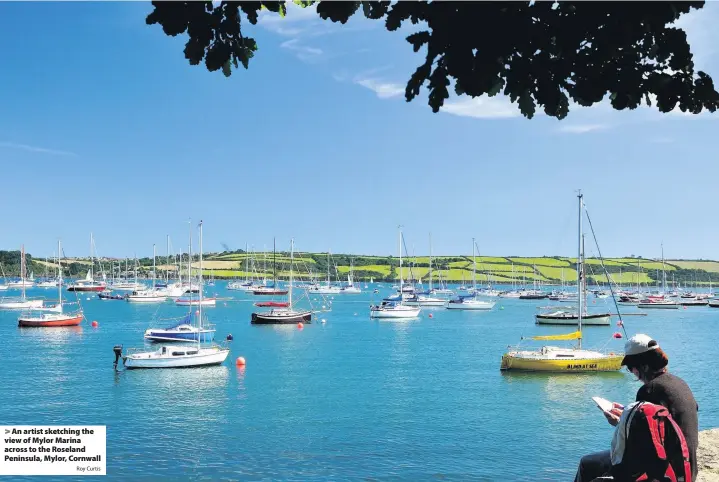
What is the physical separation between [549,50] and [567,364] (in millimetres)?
45541

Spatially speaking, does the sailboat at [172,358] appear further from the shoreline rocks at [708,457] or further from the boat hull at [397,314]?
the boat hull at [397,314]

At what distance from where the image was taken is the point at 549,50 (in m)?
5.11

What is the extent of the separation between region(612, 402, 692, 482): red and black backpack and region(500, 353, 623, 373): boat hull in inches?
1690

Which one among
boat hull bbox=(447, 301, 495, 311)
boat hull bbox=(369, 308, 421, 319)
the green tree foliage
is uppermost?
the green tree foliage

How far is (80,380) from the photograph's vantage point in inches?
1795

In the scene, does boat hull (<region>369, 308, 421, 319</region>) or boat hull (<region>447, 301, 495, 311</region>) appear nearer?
boat hull (<region>369, 308, 421, 319</region>)

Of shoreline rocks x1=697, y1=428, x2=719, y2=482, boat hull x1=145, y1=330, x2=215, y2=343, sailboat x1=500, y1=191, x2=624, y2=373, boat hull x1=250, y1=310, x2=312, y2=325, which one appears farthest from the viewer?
boat hull x1=250, y1=310, x2=312, y2=325

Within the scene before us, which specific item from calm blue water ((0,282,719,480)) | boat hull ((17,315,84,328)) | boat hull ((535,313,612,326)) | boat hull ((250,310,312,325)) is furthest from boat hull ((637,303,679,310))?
boat hull ((17,315,84,328))

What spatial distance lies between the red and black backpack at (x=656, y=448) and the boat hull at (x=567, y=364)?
42.9 meters

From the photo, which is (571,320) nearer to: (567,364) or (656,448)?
(567,364)

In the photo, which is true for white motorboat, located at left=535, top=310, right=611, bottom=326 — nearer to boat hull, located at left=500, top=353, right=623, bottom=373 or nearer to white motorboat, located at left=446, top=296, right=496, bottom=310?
white motorboat, located at left=446, top=296, right=496, bottom=310

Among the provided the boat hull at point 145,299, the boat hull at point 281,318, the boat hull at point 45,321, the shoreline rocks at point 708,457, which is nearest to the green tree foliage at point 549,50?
the shoreline rocks at point 708,457

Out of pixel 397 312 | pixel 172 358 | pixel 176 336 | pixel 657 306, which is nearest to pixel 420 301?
pixel 397 312

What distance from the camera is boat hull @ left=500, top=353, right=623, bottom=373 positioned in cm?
4712
